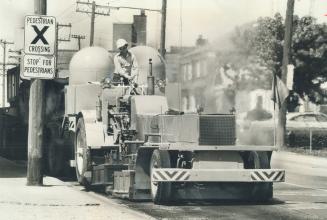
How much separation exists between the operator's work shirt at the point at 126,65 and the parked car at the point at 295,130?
20.2 metres

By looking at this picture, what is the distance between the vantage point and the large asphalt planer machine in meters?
13.8

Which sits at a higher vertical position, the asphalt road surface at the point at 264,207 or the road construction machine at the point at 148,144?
the road construction machine at the point at 148,144

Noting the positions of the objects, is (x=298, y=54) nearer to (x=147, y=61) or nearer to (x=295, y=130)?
(x=295, y=130)

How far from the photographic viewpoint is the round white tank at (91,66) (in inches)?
754

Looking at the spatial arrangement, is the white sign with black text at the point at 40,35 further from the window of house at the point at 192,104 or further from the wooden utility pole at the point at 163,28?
the wooden utility pole at the point at 163,28

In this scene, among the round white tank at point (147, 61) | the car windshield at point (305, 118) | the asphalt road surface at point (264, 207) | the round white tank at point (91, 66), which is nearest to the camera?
the asphalt road surface at point (264, 207)

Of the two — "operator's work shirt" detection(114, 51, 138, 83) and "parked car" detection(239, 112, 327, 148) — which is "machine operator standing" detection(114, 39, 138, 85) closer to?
"operator's work shirt" detection(114, 51, 138, 83)

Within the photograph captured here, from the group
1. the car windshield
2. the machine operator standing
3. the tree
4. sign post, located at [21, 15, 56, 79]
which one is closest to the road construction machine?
the machine operator standing

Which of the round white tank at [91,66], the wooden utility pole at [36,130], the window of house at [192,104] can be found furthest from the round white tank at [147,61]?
the wooden utility pole at [36,130]

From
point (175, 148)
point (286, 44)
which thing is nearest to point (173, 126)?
point (175, 148)

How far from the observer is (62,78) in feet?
70.3

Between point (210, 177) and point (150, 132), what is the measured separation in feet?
6.63

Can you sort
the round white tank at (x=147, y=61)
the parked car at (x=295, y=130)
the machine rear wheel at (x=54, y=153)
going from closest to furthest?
the round white tank at (x=147, y=61) → the machine rear wheel at (x=54, y=153) → the parked car at (x=295, y=130)

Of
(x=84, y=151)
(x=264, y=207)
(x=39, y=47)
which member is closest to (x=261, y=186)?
(x=264, y=207)
